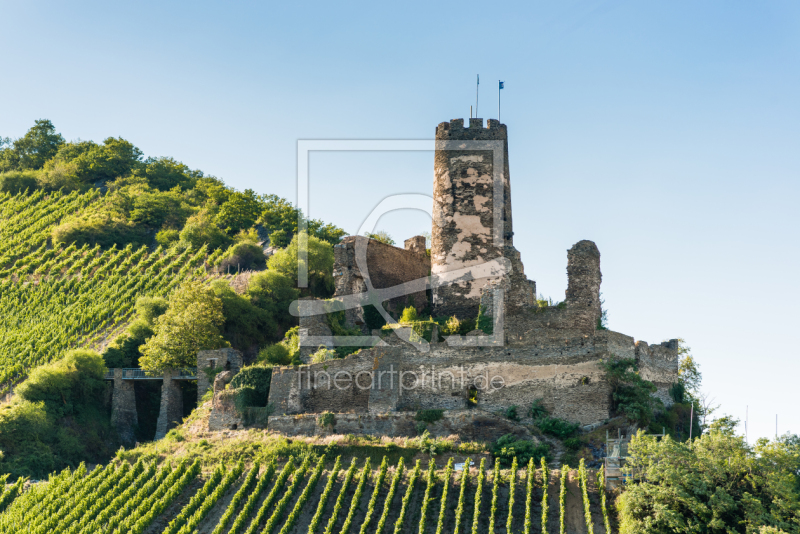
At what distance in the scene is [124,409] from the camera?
3597 centimetres

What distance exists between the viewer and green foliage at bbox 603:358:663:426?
2658 cm

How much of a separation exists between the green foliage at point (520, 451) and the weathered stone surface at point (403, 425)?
319 mm

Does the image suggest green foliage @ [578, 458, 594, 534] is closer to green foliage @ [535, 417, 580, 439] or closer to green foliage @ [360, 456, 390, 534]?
green foliage @ [535, 417, 580, 439]

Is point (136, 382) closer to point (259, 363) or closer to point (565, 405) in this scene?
point (259, 363)

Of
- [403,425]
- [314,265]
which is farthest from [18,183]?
[403,425]

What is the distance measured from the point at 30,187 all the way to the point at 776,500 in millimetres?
51522

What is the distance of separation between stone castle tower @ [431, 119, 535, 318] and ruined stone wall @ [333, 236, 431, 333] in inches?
91.5

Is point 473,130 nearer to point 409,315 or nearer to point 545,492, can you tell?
point 409,315

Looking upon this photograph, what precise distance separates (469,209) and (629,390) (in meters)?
8.40

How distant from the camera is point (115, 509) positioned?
27.6 metres

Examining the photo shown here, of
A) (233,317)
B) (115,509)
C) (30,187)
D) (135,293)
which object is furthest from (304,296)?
(30,187)

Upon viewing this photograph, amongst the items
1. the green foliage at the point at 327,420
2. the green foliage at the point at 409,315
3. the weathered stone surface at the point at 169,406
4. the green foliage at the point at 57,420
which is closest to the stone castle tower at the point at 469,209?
the green foliage at the point at 409,315

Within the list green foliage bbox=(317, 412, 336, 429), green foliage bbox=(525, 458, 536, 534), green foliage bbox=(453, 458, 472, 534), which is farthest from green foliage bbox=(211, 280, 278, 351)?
green foliage bbox=(525, 458, 536, 534)

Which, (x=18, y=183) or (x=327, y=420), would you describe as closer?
(x=327, y=420)
